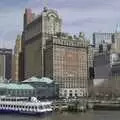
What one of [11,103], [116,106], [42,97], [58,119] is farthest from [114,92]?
[58,119]

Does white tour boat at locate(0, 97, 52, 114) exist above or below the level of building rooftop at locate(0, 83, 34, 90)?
below

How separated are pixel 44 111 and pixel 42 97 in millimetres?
81757

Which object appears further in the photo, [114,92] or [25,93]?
[114,92]

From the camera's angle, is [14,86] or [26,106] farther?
[14,86]

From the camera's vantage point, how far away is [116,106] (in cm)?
14225

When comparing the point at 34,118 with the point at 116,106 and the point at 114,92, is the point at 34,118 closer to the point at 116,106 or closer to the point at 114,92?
the point at 116,106

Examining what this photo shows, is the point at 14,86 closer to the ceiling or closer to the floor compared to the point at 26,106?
closer to the ceiling

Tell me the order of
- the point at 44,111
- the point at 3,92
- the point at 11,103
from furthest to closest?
the point at 3,92, the point at 11,103, the point at 44,111

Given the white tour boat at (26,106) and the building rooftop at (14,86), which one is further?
the building rooftop at (14,86)

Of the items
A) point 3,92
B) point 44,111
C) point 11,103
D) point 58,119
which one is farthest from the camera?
point 3,92

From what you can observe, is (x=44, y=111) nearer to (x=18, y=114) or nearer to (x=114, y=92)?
(x=18, y=114)

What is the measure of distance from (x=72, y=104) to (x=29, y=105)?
27.0 meters

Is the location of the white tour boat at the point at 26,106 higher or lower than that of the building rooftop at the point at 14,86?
lower

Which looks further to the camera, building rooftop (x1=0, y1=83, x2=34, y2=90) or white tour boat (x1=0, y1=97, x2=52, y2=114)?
building rooftop (x1=0, y1=83, x2=34, y2=90)
